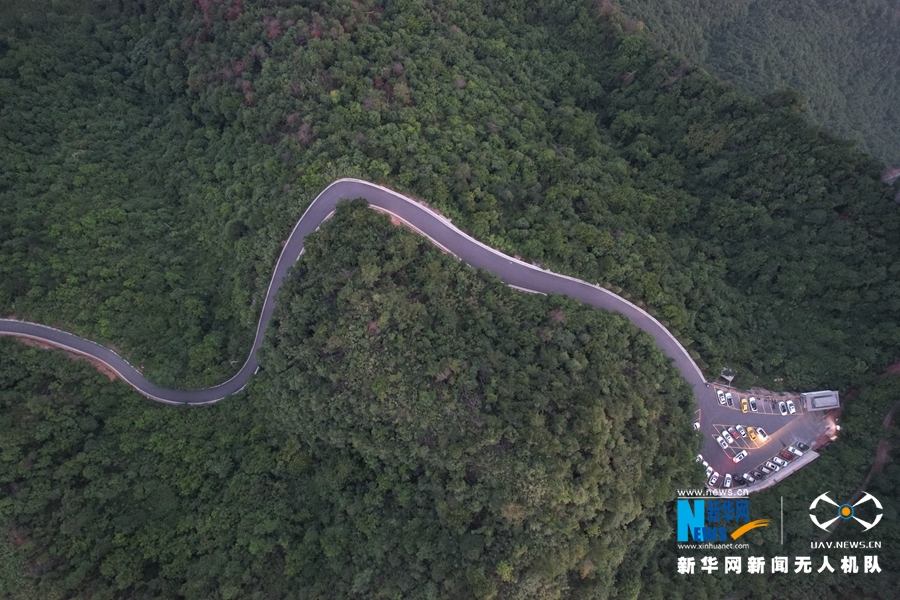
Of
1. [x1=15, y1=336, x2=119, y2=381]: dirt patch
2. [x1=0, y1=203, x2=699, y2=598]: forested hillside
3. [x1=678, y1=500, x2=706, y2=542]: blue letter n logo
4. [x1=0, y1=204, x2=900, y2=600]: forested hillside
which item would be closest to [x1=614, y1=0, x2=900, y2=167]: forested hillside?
[x1=0, y1=204, x2=900, y2=600]: forested hillside

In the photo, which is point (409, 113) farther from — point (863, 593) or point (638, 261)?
point (863, 593)

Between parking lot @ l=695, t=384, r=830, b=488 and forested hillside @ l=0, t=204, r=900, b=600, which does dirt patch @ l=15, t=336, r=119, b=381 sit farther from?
parking lot @ l=695, t=384, r=830, b=488

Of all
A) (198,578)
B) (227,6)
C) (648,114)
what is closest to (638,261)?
(648,114)

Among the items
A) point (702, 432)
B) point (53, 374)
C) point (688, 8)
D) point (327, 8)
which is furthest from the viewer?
point (688, 8)
